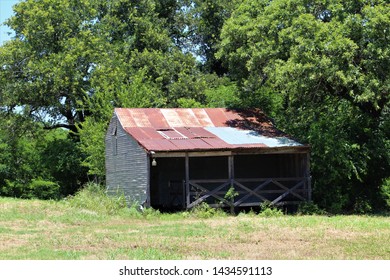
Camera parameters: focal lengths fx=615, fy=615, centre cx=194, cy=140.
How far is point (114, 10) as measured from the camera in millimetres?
42125

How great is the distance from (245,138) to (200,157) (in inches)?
105

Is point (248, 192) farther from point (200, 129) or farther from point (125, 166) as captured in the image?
point (125, 166)

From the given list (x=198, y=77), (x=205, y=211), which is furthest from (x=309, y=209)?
(x=198, y=77)

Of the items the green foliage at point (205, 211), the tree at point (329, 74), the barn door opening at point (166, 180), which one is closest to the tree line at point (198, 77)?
the tree at point (329, 74)

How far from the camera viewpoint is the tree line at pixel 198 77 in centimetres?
2344

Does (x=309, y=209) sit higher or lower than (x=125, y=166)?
lower

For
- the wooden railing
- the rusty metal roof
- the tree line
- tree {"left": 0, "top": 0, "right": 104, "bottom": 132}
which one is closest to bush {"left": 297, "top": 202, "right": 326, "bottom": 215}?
the wooden railing

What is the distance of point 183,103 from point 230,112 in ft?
20.6

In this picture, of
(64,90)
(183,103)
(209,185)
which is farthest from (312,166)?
(64,90)

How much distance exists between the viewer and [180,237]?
15.9m

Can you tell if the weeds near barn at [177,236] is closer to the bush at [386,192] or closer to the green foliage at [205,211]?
the green foliage at [205,211]

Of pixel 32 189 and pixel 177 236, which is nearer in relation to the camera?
pixel 177 236

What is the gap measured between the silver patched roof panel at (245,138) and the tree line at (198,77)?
167 cm

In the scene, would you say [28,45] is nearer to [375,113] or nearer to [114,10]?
[114,10]
